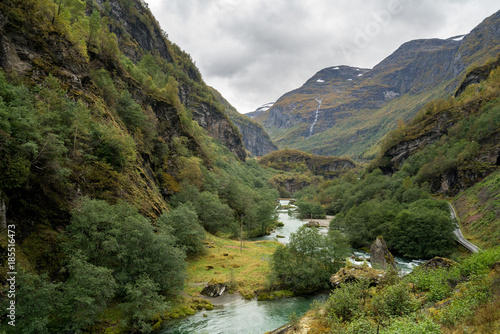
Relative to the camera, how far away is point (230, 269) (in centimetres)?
3891

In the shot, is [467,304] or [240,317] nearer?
[467,304]

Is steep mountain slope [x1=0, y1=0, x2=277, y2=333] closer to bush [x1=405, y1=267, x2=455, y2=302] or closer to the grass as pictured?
the grass

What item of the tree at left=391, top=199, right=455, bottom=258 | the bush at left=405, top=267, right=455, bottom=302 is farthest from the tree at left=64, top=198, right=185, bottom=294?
the tree at left=391, top=199, right=455, bottom=258

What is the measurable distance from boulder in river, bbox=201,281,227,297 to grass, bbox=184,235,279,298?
90cm

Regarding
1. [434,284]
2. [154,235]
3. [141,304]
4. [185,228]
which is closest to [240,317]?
[141,304]

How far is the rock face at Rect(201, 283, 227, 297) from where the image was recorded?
104 feet

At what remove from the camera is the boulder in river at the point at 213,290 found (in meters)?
31.7

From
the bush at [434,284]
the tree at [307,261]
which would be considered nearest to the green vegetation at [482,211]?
the tree at [307,261]

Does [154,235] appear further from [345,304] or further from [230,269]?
[345,304]

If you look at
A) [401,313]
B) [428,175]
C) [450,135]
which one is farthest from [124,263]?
[450,135]

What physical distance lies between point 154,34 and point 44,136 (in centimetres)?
13535

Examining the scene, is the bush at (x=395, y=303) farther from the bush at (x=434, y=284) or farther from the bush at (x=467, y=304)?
the bush at (x=467, y=304)

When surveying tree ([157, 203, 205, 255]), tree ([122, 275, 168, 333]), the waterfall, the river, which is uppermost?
the waterfall

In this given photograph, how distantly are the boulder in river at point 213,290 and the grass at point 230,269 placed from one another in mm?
900
